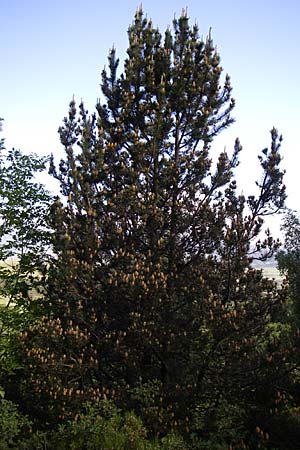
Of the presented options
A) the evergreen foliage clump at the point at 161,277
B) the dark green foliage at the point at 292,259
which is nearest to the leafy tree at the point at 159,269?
the evergreen foliage clump at the point at 161,277

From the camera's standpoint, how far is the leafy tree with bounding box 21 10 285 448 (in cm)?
835

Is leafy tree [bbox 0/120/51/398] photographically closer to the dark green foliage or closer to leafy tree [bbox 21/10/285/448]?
leafy tree [bbox 21/10/285/448]

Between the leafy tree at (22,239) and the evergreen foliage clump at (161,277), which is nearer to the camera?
the evergreen foliage clump at (161,277)

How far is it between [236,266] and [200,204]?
72.4 inches

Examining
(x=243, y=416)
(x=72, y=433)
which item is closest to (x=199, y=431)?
(x=243, y=416)

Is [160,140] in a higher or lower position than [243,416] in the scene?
higher

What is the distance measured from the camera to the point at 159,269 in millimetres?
8852

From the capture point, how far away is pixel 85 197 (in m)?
9.88

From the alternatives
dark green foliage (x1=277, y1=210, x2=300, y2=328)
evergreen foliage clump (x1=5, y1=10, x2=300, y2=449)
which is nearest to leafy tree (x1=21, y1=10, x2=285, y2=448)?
evergreen foliage clump (x1=5, y1=10, x2=300, y2=449)

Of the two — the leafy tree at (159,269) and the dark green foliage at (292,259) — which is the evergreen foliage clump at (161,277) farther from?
the dark green foliage at (292,259)

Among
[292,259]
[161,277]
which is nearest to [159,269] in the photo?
[161,277]

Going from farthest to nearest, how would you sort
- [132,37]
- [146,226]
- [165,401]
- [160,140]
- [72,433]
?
[132,37] < [160,140] < [146,226] < [165,401] < [72,433]

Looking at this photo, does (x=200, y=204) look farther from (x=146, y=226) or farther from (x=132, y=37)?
(x=132, y=37)

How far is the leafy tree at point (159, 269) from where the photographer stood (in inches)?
329
